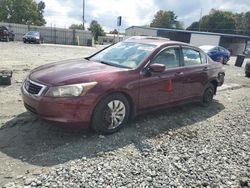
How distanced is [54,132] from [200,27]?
95213mm

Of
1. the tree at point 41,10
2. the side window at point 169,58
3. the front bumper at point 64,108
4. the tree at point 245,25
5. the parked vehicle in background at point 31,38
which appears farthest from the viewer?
the tree at point 245,25

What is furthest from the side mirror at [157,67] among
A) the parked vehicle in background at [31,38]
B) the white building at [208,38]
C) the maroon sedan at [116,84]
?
the white building at [208,38]

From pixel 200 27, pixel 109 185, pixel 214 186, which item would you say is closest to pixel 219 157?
pixel 214 186

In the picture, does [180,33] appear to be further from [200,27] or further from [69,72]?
[69,72]

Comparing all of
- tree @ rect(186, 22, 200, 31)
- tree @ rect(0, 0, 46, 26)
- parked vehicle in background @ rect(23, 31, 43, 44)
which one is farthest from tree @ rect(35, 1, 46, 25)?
parked vehicle in background @ rect(23, 31, 43, 44)

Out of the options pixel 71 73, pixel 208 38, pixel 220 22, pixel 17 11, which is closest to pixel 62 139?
pixel 71 73

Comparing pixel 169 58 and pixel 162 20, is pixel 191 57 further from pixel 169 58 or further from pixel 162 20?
pixel 162 20

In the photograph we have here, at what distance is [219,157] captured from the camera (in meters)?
4.46

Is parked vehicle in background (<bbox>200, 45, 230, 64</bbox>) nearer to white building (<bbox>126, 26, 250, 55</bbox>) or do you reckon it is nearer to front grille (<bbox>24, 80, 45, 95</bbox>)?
front grille (<bbox>24, 80, 45, 95</bbox>)

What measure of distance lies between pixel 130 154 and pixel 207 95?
143 inches

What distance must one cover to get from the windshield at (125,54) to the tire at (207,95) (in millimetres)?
2225

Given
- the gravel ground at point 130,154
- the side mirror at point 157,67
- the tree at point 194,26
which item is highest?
the tree at point 194,26

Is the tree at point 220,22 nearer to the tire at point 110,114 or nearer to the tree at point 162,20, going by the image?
the tree at point 162,20

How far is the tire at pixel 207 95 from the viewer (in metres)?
7.07
